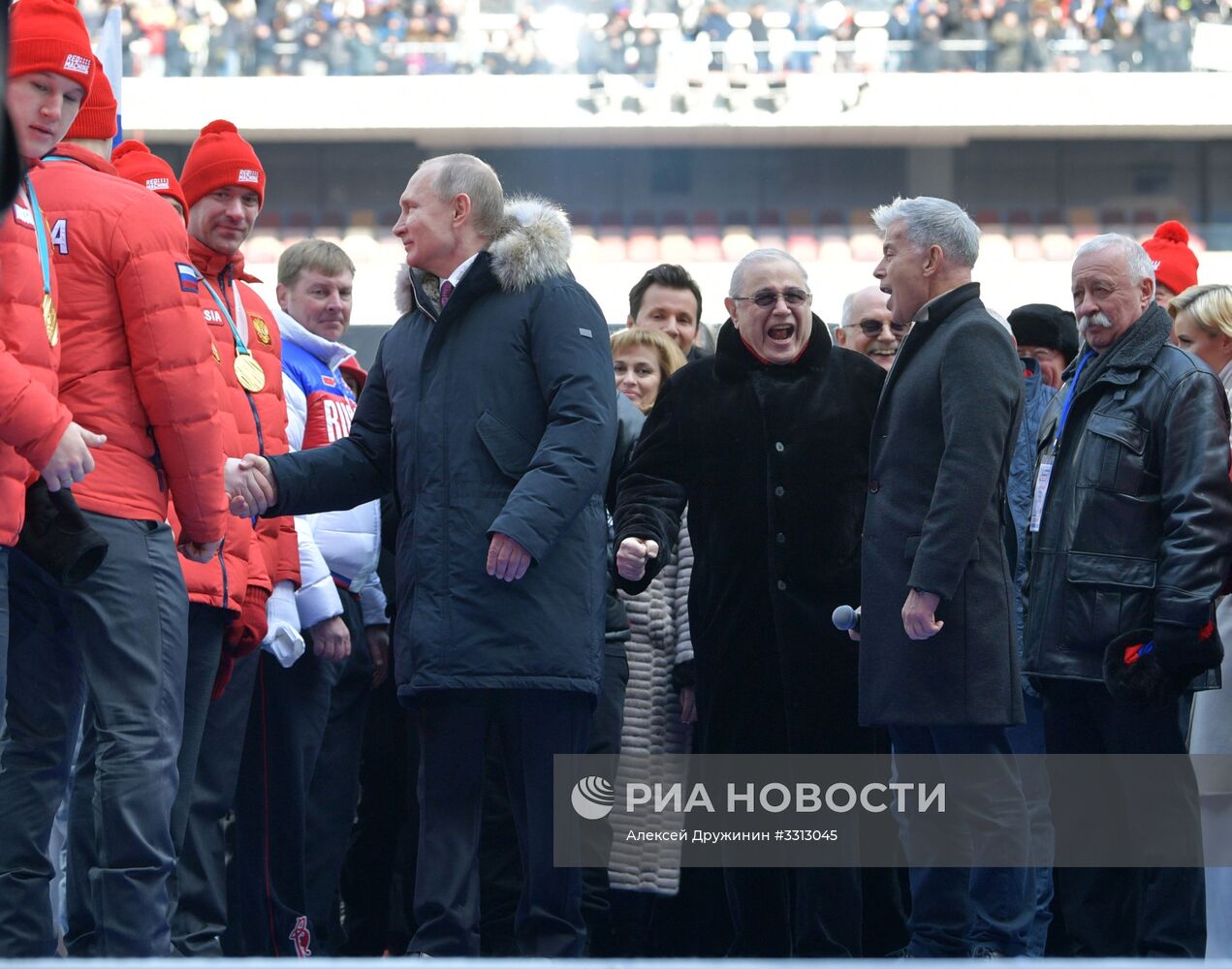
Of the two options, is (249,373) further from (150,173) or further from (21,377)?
(21,377)

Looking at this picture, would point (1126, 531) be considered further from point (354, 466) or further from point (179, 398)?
point (179, 398)

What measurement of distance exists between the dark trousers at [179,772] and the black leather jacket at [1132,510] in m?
1.74

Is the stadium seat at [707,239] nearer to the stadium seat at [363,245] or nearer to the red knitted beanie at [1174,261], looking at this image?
the stadium seat at [363,245]

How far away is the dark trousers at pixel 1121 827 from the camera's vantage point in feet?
11.6

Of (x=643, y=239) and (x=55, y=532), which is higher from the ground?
(x=55, y=532)

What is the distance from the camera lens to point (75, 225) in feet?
10.00

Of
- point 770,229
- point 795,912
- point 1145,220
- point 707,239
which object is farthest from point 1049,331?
point 1145,220

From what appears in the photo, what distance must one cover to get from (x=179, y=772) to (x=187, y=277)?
0.98m

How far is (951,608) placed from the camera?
144 inches

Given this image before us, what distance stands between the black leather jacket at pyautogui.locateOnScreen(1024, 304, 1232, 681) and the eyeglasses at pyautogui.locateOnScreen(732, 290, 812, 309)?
26.6 inches

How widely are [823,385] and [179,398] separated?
1614 mm

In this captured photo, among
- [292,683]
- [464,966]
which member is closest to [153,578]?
[292,683]

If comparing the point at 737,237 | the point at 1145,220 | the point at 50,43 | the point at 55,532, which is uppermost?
the point at 50,43

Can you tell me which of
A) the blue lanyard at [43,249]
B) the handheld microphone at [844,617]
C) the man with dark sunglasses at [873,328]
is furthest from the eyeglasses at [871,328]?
the blue lanyard at [43,249]
